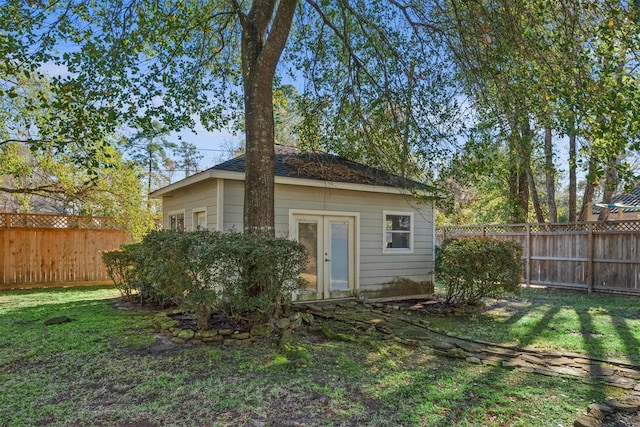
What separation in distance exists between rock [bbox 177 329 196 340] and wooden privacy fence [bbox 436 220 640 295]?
1031 cm

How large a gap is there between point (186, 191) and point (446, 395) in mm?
7127

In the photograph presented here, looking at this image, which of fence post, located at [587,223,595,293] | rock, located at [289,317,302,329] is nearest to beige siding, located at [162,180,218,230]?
rock, located at [289,317,302,329]

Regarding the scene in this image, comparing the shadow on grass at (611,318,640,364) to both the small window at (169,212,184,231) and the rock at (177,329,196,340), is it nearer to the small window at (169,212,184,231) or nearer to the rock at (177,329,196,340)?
the rock at (177,329,196,340)

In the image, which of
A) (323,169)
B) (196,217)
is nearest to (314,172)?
(323,169)

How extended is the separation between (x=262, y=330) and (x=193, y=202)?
4.34 m

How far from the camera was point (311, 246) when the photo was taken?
8391mm

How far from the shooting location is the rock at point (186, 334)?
16.7 feet

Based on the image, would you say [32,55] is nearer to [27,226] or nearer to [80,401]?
[80,401]

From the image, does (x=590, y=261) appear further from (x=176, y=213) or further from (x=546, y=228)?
(x=176, y=213)

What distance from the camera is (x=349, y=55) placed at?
7.70m

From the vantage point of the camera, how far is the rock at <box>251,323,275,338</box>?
512cm

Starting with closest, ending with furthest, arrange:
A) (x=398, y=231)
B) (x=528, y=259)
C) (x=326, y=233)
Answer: (x=326, y=233), (x=398, y=231), (x=528, y=259)

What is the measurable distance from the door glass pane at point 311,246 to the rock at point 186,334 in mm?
3339

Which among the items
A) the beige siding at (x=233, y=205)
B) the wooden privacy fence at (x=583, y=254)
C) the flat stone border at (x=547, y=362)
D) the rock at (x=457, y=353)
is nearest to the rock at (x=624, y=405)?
the flat stone border at (x=547, y=362)
